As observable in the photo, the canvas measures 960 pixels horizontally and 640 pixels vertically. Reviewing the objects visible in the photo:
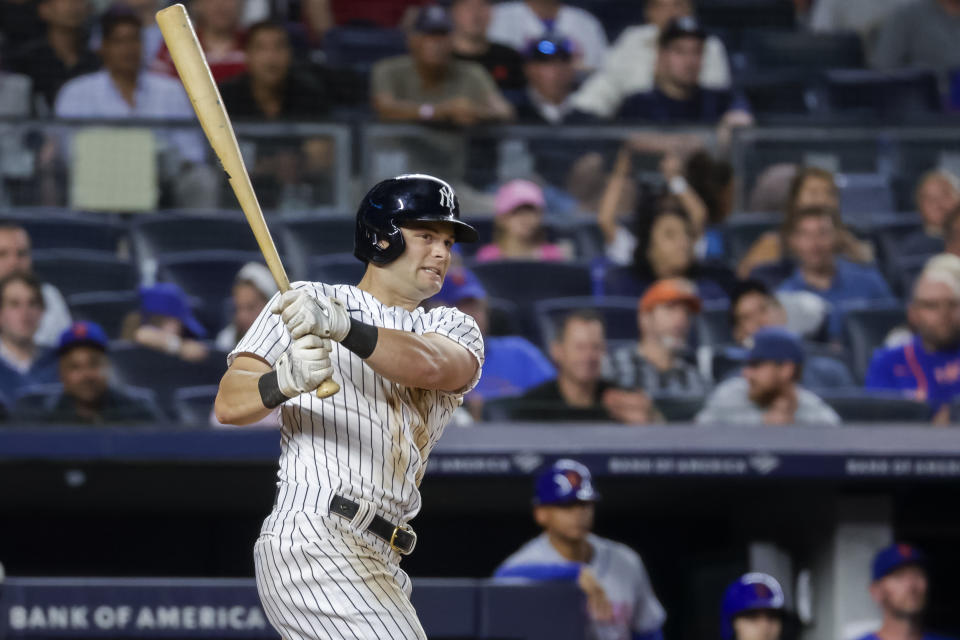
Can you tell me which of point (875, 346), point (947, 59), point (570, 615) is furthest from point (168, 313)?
point (947, 59)

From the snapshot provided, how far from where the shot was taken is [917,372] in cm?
554

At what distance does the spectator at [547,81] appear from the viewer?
7.07 meters

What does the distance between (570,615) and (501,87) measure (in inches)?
137

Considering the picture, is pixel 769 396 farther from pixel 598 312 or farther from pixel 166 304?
pixel 166 304

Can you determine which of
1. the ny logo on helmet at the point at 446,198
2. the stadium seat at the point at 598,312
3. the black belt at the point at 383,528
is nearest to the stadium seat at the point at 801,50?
the stadium seat at the point at 598,312

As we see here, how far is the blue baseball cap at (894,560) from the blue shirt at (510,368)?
1240mm

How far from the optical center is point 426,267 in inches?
109

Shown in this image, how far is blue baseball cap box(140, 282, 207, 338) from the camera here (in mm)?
5578

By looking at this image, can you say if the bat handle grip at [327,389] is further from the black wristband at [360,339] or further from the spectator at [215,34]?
→ the spectator at [215,34]

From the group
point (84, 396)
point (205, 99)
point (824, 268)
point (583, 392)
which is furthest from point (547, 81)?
point (205, 99)

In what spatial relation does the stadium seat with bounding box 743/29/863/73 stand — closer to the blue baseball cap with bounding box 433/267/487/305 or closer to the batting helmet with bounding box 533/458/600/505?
the blue baseball cap with bounding box 433/267/487/305

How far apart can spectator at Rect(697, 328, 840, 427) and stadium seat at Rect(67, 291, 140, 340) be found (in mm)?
2109

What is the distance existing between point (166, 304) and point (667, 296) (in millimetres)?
1815

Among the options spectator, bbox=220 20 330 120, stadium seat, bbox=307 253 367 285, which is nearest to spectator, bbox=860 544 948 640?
A: stadium seat, bbox=307 253 367 285
